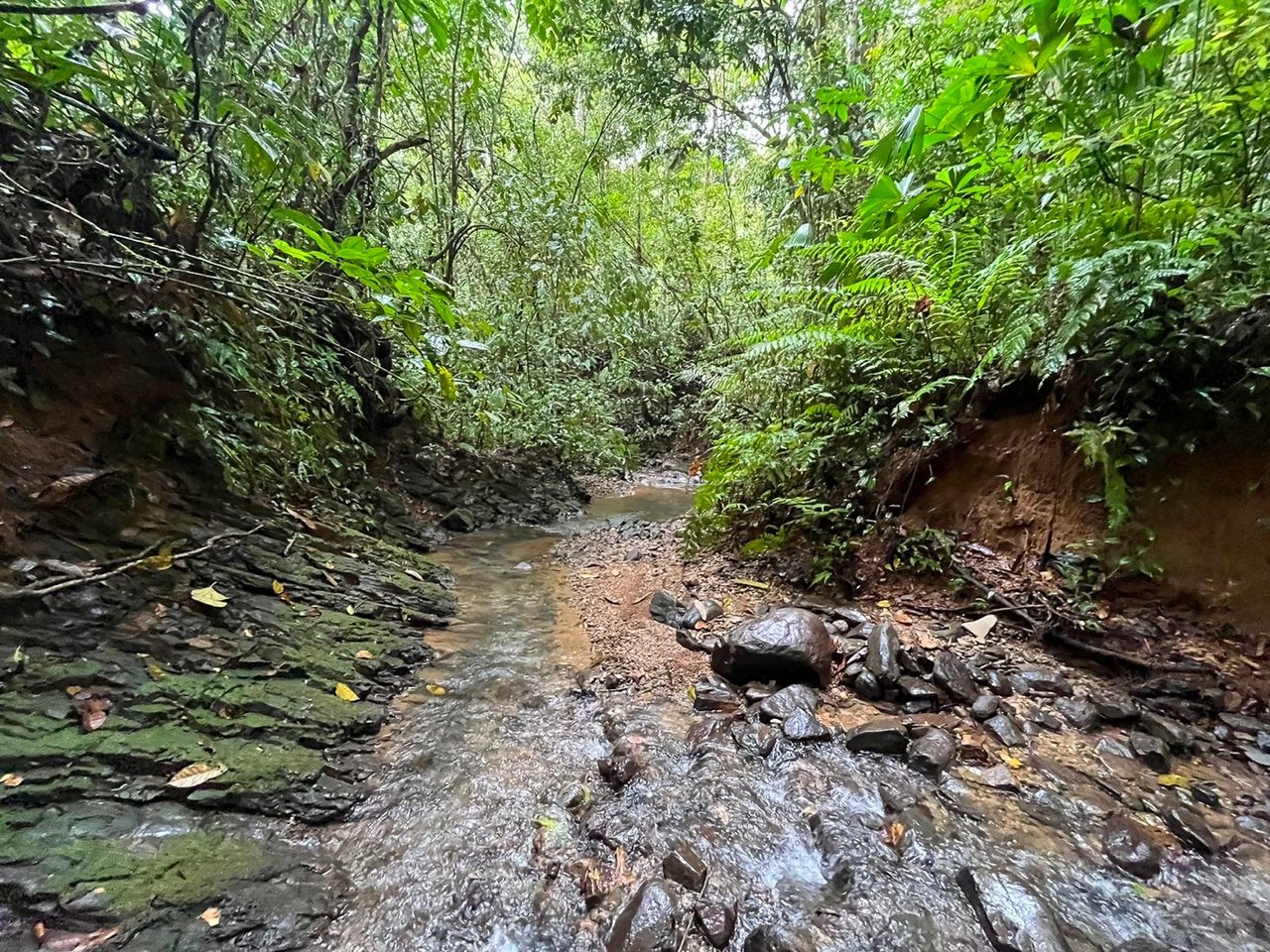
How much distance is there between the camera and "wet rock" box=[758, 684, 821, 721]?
2951 mm

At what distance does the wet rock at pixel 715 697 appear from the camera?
10.4ft

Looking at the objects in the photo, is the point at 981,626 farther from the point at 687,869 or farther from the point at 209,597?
the point at 209,597

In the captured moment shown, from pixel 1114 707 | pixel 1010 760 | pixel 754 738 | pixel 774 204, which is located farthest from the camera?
pixel 774 204

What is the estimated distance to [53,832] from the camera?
184cm

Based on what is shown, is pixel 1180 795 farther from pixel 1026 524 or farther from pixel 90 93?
pixel 90 93

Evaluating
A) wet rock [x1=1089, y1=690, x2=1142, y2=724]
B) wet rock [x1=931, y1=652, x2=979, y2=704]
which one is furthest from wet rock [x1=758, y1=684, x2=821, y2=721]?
wet rock [x1=1089, y1=690, x2=1142, y2=724]

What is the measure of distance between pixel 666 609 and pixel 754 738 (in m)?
1.67

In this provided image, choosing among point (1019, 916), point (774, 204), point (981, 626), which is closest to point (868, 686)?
point (981, 626)

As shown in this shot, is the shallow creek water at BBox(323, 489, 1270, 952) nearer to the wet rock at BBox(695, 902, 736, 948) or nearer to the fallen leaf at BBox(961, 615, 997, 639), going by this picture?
the wet rock at BBox(695, 902, 736, 948)

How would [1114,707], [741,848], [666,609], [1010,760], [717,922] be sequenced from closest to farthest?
1. [717,922]
2. [741,848]
3. [1010,760]
4. [1114,707]
5. [666,609]

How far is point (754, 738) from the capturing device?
2836mm

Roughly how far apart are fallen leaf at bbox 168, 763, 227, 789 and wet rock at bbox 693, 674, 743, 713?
231cm

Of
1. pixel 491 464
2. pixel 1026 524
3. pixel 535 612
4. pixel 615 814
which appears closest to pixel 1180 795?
pixel 1026 524

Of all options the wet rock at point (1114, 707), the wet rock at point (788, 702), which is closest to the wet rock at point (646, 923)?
the wet rock at point (788, 702)
